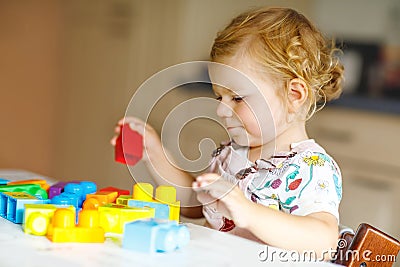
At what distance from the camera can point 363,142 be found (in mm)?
2584

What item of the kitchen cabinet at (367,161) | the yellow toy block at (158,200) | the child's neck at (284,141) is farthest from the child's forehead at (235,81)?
the kitchen cabinet at (367,161)

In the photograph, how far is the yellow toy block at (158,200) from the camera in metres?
1.00

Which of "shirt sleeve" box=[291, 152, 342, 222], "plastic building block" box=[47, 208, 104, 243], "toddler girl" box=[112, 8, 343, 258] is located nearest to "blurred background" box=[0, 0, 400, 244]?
"toddler girl" box=[112, 8, 343, 258]

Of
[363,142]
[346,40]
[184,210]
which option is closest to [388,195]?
[363,142]

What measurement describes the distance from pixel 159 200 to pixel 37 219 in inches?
7.8

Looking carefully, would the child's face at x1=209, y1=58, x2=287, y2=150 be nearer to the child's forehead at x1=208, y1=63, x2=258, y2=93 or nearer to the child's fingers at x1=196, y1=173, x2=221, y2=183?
the child's forehead at x1=208, y1=63, x2=258, y2=93

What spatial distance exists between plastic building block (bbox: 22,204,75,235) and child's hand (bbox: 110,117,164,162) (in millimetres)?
332

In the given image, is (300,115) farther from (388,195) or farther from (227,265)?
(388,195)

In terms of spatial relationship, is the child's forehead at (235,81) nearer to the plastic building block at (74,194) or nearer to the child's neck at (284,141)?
the child's neck at (284,141)

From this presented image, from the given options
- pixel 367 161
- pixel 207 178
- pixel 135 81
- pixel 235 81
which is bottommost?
pixel 367 161

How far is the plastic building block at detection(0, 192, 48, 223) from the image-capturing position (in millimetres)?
979

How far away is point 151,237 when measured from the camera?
849 mm

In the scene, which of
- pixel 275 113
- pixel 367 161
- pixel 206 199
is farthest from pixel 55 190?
pixel 367 161

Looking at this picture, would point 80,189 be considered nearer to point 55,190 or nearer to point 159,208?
point 55,190
